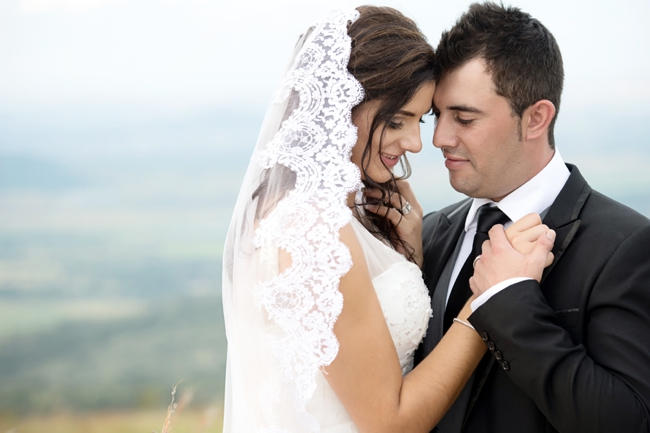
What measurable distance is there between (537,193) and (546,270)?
363mm

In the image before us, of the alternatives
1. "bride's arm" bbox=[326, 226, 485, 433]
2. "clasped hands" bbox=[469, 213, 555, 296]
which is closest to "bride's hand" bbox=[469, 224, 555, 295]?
"clasped hands" bbox=[469, 213, 555, 296]

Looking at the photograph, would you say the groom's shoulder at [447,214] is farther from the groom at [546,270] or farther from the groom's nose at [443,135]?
the groom's nose at [443,135]

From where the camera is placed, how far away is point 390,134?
2365 millimetres

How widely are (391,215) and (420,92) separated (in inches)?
22.2

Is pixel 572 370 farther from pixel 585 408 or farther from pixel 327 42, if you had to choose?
pixel 327 42

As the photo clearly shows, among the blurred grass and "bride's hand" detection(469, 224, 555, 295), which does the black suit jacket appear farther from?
the blurred grass

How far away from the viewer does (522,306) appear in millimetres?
2115

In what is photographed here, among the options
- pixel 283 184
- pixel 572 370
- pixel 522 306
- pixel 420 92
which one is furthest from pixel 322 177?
pixel 572 370

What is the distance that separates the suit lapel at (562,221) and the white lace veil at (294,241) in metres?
0.53

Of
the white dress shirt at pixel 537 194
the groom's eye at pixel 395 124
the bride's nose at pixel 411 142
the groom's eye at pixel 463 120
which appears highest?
the groom's eye at pixel 395 124

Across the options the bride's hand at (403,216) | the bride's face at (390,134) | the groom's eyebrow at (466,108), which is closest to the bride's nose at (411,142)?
the bride's face at (390,134)

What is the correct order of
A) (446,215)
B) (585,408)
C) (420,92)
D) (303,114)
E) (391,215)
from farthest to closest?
(446,215) < (391,215) < (420,92) < (303,114) < (585,408)

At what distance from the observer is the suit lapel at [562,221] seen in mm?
2312

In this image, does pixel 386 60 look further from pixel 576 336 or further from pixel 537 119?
pixel 576 336
